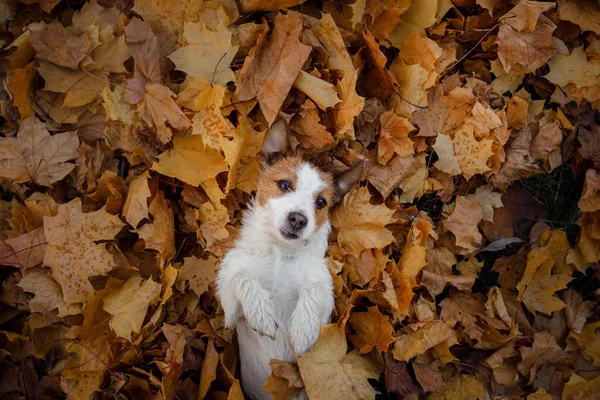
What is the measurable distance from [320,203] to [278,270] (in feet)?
1.68

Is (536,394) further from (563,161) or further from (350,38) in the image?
(350,38)

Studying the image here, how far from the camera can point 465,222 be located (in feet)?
11.6

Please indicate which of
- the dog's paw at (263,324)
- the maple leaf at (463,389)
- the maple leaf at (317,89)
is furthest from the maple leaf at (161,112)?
the maple leaf at (463,389)

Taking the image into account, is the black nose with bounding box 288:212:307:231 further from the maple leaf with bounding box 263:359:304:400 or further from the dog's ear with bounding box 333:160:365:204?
the maple leaf with bounding box 263:359:304:400

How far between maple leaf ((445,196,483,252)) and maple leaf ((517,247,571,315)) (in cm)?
42

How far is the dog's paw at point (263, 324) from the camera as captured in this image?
2924 mm

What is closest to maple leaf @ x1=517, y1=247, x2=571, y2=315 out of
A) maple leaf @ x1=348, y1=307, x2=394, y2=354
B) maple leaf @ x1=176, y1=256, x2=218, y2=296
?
maple leaf @ x1=348, y1=307, x2=394, y2=354

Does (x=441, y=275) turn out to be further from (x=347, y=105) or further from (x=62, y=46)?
(x=62, y=46)

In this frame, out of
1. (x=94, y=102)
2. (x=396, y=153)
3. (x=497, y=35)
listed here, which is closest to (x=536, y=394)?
(x=396, y=153)

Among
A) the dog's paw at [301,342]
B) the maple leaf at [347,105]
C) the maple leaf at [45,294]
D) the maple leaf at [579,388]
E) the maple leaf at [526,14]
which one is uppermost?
the maple leaf at [526,14]

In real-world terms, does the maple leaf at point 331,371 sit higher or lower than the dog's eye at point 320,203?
A: lower

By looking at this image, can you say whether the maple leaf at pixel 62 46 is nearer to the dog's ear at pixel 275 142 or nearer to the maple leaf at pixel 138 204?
the maple leaf at pixel 138 204

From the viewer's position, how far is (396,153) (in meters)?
3.42

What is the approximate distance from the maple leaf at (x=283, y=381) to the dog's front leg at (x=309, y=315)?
0.42 feet
